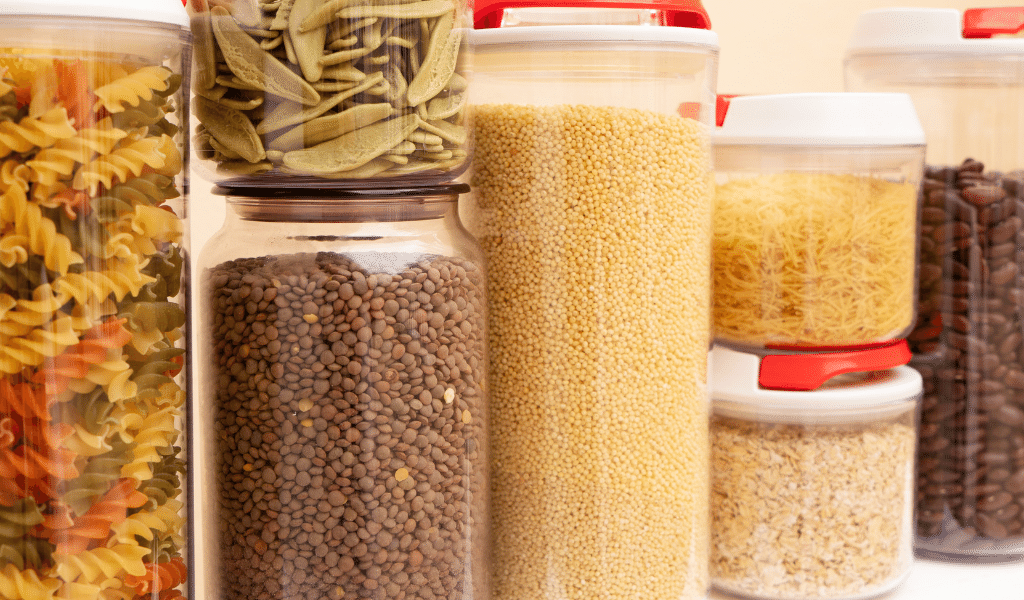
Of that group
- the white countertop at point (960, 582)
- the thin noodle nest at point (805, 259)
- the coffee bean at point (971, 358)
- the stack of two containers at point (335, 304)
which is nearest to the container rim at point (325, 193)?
the stack of two containers at point (335, 304)

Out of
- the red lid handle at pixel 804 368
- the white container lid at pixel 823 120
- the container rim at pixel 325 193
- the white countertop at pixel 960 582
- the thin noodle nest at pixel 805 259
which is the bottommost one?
the white countertop at pixel 960 582

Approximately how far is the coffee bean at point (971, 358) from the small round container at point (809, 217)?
0.13 metres

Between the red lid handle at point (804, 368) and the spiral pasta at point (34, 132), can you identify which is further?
the red lid handle at point (804, 368)

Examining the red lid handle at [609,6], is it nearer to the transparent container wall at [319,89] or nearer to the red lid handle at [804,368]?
the transparent container wall at [319,89]

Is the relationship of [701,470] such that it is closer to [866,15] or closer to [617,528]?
[617,528]

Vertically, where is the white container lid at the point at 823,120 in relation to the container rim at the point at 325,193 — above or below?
above

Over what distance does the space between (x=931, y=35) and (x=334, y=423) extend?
29.0 inches

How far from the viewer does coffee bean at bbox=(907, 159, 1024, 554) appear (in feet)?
3.23

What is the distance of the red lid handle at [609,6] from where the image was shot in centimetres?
72

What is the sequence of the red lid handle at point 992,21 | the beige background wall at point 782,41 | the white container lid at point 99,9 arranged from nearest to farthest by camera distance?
1. the white container lid at point 99,9
2. the red lid handle at point 992,21
3. the beige background wall at point 782,41

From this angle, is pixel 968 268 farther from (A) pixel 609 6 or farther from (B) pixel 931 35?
(A) pixel 609 6

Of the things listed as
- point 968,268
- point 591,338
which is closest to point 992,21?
point 968,268

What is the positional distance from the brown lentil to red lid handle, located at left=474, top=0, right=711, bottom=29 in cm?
21

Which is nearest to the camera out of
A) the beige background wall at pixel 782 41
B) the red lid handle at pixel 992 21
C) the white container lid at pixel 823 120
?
the white container lid at pixel 823 120
